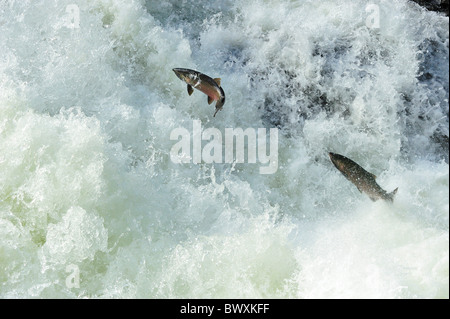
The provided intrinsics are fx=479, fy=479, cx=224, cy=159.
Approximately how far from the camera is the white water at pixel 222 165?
2.29m

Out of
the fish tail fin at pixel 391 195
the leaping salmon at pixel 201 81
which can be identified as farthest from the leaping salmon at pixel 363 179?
the leaping salmon at pixel 201 81

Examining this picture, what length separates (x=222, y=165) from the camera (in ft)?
10.1

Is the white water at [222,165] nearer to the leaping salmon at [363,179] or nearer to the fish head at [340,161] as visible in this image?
the leaping salmon at [363,179]

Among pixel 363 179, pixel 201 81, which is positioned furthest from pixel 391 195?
pixel 201 81

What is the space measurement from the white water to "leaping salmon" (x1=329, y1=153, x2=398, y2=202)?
5 centimetres

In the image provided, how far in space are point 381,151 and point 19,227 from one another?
7.12ft

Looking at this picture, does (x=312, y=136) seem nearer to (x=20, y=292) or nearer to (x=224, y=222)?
(x=224, y=222)

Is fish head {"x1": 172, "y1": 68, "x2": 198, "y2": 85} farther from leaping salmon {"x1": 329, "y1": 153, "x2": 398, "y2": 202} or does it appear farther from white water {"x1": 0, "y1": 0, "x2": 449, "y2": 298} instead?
leaping salmon {"x1": 329, "y1": 153, "x2": 398, "y2": 202}

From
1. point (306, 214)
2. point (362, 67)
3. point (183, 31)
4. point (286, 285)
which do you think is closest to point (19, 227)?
point (286, 285)

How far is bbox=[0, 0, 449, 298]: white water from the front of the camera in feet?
7.50

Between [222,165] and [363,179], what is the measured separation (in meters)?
1.01

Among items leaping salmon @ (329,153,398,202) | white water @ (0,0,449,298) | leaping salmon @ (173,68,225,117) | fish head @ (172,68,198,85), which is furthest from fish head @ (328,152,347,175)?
fish head @ (172,68,198,85)

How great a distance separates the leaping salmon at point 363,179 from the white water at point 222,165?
0.05 metres

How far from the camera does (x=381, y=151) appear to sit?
3037 mm
